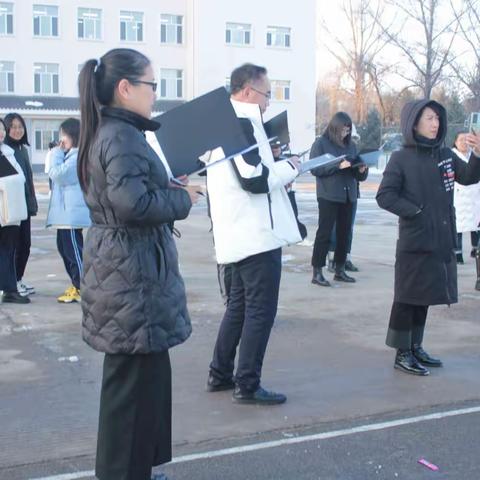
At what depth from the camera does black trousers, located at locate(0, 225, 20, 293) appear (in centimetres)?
754

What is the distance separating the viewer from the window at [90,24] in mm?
44594

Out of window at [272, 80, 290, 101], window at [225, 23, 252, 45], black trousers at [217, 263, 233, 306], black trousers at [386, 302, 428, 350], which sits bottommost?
black trousers at [386, 302, 428, 350]

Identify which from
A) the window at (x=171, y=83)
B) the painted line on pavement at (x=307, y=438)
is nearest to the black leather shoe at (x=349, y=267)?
the painted line on pavement at (x=307, y=438)

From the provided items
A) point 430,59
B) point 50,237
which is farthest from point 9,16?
point 50,237

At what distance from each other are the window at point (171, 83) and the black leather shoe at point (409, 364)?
1698 inches

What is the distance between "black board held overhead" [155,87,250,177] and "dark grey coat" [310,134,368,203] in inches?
188

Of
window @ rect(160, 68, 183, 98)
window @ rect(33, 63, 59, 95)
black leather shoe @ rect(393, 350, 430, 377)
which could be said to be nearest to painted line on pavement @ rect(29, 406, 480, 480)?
black leather shoe @ rect(393, 350, 430, 377)

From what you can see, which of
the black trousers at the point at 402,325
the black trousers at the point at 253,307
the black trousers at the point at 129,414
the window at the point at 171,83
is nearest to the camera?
the black trousers at the point at 129,414

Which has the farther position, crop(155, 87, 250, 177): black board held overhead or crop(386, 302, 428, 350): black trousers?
crop(386, 302, 428, 350): black trousers

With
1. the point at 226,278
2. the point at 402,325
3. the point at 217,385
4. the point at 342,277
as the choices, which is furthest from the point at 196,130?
the point at 342,277

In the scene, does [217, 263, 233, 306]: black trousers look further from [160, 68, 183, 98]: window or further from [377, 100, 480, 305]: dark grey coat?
[160, 68, 183, 98]: window

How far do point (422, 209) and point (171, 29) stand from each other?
144 feet

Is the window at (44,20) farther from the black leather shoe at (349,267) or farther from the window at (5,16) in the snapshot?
the black leather shoe at (349,267)

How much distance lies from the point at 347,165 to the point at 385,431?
4.45m
